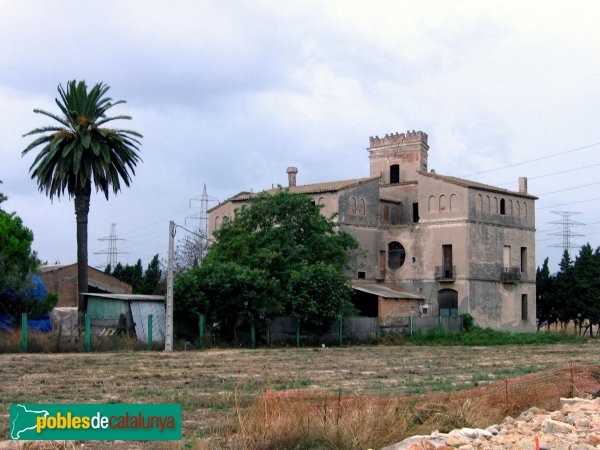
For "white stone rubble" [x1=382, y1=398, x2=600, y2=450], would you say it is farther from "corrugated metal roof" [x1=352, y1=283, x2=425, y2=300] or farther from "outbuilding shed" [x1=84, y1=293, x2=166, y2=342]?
"corrugated metal roof" [x1=352, y1=283, x2=425, y2=300]

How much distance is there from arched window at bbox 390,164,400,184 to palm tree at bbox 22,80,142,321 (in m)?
30.0

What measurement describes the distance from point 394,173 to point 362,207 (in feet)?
35.9

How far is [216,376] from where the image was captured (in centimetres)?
2509

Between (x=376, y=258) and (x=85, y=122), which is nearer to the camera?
(x=85, y=122)

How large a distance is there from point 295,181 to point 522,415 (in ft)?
198

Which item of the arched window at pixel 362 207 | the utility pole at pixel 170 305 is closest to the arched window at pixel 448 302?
the arched window at pixel 362 207

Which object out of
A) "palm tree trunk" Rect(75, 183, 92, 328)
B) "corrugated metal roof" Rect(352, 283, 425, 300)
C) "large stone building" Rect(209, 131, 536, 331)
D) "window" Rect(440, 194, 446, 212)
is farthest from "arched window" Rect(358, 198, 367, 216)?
"palm tree trunk" Rect(75, 183, 92, 328)

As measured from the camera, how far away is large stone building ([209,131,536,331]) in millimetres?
63875

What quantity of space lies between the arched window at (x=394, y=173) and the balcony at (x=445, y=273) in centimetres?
1264

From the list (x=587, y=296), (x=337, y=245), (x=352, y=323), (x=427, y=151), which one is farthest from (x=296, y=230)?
(x=587, y=296)

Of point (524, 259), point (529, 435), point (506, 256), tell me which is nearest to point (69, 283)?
point (506, 256)

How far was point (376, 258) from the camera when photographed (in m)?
67.6

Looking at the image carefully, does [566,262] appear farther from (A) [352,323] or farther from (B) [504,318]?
(A) [352,323]

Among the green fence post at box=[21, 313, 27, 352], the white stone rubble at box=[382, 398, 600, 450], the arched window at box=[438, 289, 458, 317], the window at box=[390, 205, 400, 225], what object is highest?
the window at box=[390, 205, 400, 225]
